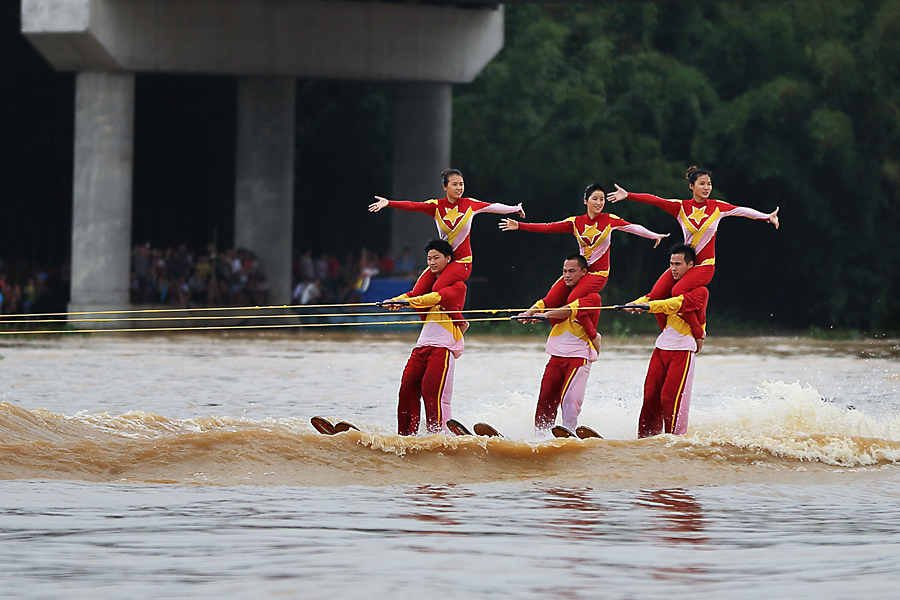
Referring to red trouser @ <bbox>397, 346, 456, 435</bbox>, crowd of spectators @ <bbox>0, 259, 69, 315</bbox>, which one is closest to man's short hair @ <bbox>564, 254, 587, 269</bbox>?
red trouser @ <bbox>397, 346, 456, 435</bbox>

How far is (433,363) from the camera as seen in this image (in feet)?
39.6

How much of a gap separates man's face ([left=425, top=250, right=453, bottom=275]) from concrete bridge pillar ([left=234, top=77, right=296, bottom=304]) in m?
18.0

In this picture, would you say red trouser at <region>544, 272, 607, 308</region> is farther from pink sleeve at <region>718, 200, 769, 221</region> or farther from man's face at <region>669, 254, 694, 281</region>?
pink sleeve at <region>718, 200, 769, 221</region>

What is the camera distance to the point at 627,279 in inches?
1359

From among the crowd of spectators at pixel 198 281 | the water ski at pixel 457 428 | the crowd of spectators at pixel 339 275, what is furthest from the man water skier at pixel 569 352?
the crowd of spectators at pixel 198 281

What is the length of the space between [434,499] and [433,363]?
2577 mm

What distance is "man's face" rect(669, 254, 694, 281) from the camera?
40.3ft

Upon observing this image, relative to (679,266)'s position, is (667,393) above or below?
below

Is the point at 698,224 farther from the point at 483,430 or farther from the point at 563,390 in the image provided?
the point at 483,430

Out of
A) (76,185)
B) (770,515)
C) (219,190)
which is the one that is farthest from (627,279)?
(770,515)

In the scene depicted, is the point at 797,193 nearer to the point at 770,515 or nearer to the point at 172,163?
the point at 172,163

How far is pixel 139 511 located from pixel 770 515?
3.91 m

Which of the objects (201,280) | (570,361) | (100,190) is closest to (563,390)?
(570,361)

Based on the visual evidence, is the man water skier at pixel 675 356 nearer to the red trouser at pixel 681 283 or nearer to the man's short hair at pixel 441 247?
the red trouser at pixel 681 283
